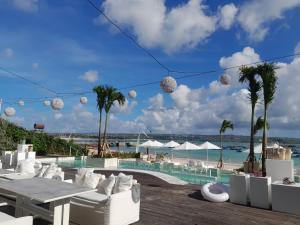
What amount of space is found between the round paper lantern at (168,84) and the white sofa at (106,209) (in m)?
4.21

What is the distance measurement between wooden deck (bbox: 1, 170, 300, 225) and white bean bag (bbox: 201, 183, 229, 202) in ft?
0.56

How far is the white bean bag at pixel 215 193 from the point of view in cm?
739

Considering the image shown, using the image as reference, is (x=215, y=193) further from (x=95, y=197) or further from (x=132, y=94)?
(x=132, y=94)

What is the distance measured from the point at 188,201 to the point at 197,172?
635 centimetres

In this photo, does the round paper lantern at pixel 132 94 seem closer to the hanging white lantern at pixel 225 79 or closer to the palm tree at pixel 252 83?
the palm tree at pixel 252 83

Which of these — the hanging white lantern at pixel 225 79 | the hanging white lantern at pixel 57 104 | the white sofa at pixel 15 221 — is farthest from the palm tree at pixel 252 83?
the white sofa at pixel 15 221

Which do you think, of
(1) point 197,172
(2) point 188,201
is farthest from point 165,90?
(1) point 197,172

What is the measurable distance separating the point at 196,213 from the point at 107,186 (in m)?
2.03

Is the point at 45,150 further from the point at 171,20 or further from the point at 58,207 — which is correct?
the point at 58,207

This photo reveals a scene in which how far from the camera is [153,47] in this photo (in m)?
10.4

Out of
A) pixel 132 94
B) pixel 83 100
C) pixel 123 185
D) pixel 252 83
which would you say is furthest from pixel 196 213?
pixel 83 100

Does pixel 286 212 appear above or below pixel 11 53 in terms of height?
below

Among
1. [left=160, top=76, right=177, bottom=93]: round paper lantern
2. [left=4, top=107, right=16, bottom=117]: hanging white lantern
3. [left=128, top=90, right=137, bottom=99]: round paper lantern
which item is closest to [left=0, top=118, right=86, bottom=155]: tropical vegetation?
[left=4, top=107, right=16, bottom=117]: hanging white lantern

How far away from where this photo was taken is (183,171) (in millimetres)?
13805
